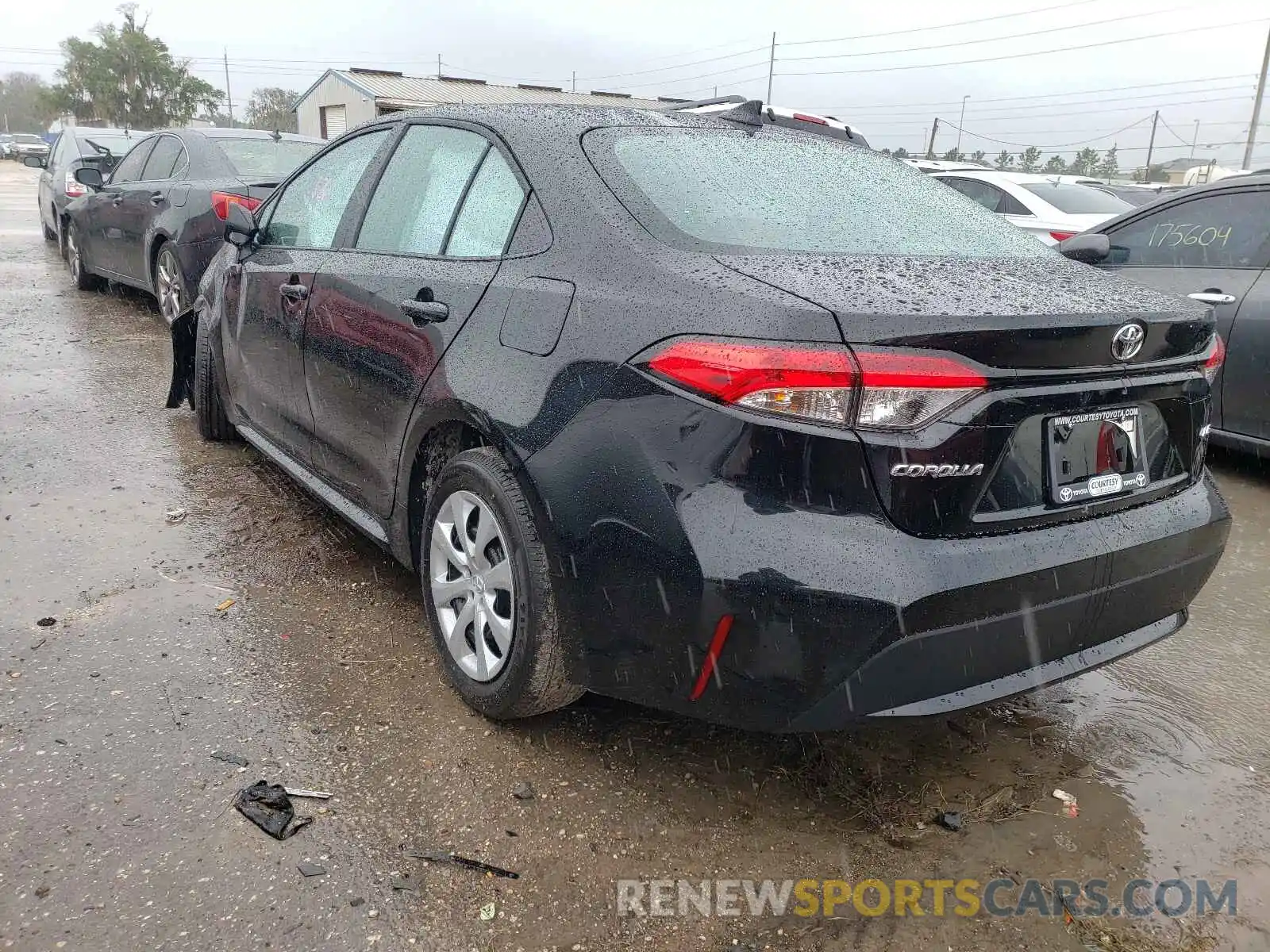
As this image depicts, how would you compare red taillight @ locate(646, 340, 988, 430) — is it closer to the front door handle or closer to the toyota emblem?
the toyota emblem

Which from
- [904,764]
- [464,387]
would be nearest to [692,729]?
[904,764]

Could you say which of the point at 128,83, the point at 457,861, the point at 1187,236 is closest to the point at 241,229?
the point at 457,861

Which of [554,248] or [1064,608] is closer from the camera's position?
[1064,608]

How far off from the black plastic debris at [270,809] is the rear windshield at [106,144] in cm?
1100

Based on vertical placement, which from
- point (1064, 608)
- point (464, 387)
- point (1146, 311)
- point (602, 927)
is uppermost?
point (1146, 311)

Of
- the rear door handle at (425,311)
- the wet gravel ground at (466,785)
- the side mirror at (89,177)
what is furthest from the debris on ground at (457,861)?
the side mirror at (89,177)

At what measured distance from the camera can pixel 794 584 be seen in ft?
6.00

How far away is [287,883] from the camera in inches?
78.7

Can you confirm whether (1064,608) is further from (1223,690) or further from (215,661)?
(215,661)

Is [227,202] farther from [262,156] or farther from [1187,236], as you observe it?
[1187,236]

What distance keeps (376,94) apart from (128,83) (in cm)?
4226

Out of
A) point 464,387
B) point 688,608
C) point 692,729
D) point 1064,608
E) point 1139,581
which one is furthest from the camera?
point 692,729

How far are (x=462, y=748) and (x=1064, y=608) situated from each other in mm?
1527

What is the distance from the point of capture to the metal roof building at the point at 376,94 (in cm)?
3262
